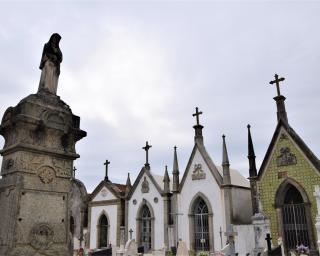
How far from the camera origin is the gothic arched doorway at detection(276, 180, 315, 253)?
62.8 ft

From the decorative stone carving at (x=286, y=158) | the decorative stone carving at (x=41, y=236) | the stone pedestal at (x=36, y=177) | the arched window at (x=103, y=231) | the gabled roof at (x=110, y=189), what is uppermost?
the decorative stone carving at (x=286, y=158)

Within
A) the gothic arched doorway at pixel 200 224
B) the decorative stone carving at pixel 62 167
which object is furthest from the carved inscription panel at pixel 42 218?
the gothic arched doorway at pixel 200 224

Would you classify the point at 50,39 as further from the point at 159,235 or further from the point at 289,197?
the point at 159,235

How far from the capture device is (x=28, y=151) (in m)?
5.20

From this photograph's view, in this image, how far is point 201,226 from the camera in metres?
24.2

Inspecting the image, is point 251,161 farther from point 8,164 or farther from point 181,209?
point 8,164

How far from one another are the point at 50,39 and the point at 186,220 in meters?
20.9

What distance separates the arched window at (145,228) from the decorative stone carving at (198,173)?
227 inches

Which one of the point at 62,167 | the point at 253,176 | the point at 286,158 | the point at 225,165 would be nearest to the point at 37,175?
the point at 62,167

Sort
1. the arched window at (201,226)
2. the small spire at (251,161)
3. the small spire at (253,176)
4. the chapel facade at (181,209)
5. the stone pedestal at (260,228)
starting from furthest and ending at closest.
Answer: the arched window at (201,226)
the chapel facade at (181,209)
the small spire at (251,161)
the small spire at (253,176)
the stone pedestal at (260,228)

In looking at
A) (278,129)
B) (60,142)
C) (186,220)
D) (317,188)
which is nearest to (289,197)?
(317,188)

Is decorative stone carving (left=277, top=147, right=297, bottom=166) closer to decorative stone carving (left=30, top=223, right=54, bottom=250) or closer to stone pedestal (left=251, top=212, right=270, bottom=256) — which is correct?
stone pedestal (left=251, top=212, right=270, bottom=256)

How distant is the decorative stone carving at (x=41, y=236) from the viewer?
4949 mm

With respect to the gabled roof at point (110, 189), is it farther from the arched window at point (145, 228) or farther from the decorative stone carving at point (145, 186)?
the arched window at point (145, 228)
